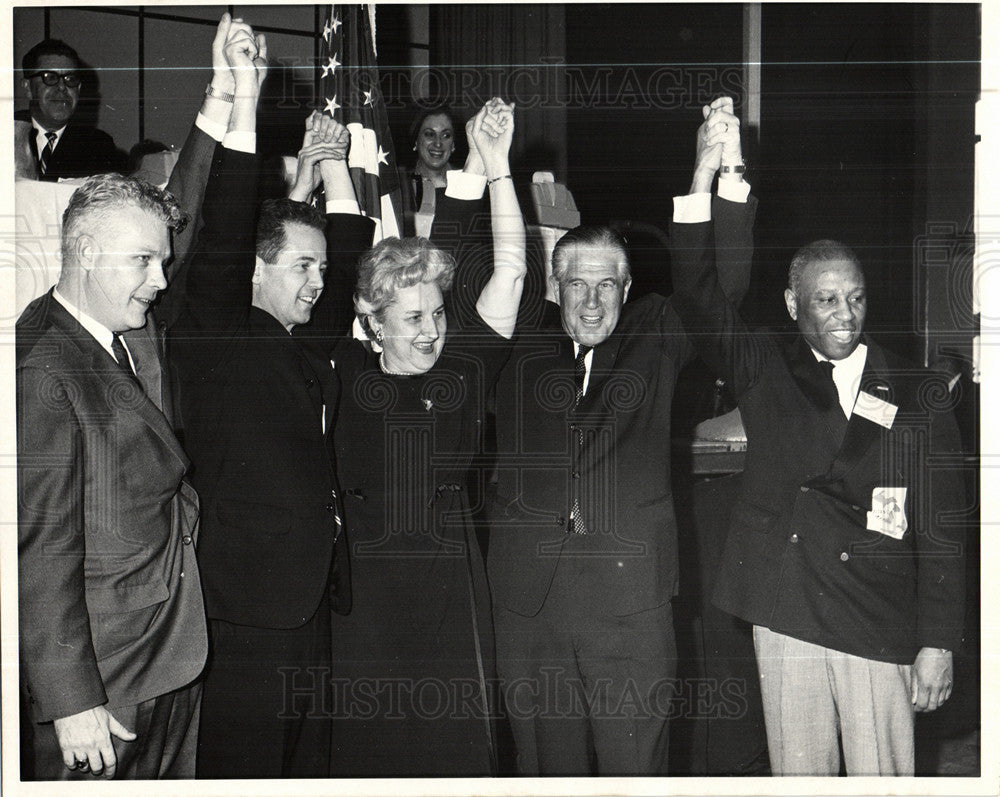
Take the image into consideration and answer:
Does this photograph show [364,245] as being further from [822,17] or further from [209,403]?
[822,17]

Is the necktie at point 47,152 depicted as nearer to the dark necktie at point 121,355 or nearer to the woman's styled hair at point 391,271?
the dark necktie at point 121,355

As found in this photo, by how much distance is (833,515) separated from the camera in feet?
6.49

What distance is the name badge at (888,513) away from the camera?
2.00 m

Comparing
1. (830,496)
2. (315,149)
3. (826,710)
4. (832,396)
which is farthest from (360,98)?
(826,710)

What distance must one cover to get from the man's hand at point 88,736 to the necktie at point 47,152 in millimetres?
1130

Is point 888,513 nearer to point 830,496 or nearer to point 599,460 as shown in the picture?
point 830,496

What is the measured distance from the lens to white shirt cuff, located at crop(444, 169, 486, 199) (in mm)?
1977

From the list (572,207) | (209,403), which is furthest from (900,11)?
(209,403)

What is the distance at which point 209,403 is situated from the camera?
1945mm

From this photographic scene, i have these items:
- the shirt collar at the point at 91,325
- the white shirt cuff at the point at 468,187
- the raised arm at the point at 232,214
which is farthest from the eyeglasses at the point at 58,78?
the white shirt cuff at the point at 468,187

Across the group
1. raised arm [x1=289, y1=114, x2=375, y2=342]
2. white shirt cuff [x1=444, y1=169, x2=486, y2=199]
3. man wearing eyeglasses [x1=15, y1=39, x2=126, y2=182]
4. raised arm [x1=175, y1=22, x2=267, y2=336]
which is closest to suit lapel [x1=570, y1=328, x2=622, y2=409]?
white shirt cuff [x1=444, y1=169, x2=486, y2=199]

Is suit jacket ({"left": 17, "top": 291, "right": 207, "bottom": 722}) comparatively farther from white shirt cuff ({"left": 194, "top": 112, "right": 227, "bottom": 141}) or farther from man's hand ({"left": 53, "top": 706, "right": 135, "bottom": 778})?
white shirt cuff ({"left": 194, "top": 112, "right": 227, "bottom": 141})

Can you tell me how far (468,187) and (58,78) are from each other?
90 cm

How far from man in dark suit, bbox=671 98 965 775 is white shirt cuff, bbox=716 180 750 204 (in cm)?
6
